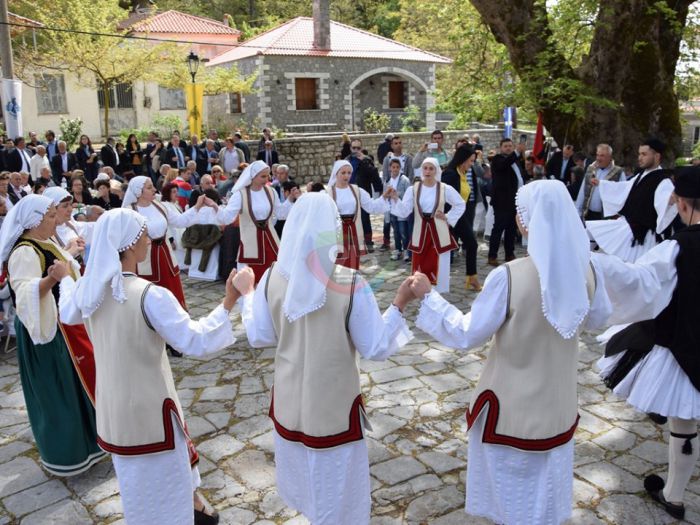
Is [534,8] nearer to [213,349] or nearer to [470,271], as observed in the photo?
[470,271]

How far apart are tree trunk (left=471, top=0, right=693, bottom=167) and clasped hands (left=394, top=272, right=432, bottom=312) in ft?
25.3

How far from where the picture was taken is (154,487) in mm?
2998

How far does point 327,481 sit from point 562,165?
27.6 ft

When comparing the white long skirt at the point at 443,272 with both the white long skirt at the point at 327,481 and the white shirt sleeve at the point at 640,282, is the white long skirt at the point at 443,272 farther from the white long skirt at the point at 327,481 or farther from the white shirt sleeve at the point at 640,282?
the white long skirt at the point at 327,481

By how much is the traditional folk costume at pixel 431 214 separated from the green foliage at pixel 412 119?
22.3m

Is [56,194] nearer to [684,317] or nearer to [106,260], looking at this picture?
[106,260]

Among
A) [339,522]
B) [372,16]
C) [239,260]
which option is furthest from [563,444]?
[372,16]

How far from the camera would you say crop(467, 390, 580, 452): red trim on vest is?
277 centimetres

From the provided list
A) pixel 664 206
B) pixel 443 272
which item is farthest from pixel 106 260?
pixel 443 272

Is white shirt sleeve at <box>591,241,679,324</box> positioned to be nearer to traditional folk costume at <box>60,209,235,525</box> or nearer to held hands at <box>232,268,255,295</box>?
held hands at <box>232,268,255,295</box>

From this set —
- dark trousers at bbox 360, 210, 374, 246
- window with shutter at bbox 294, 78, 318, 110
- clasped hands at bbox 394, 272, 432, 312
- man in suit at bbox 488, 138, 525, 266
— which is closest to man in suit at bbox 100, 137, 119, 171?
dark trousers at bbox 360, 210, 374, 246

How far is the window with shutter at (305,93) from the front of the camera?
28406 mm

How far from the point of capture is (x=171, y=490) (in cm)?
303

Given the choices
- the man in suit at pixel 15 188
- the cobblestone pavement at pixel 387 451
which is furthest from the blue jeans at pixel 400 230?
the man in suit at pixel 15 188
